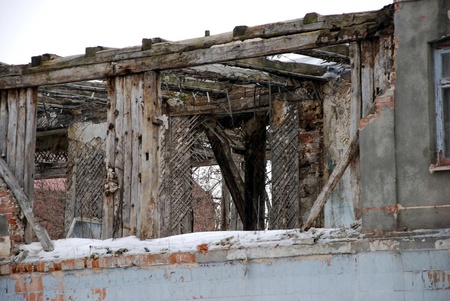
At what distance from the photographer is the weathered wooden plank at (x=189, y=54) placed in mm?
11086

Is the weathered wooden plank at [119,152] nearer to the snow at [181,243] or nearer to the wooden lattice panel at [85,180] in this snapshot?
the snow at [181,243]

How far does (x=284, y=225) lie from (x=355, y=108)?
4949 mm

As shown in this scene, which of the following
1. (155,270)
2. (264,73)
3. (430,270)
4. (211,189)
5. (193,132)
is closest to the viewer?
(430,270)

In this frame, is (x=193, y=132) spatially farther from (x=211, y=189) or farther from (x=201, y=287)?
(x=211, y=189)

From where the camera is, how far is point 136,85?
12531mm

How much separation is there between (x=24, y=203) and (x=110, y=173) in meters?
1.25

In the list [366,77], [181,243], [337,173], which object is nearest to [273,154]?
[181,243]

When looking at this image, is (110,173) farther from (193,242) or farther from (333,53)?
(333,53)

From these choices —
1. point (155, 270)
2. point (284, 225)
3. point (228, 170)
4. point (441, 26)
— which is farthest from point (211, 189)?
point (441, 26)

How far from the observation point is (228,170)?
17.6 m

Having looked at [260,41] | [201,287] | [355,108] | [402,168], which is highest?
[260,41]

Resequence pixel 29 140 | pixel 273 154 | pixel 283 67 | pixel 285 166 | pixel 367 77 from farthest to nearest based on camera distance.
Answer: pixel 273 154
pixel 285 166
pixel 283 67
pixel 29 140
pixel 367 77

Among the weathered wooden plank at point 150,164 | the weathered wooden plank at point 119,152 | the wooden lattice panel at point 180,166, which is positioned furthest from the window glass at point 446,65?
the wooden lattice panel at point 180,166

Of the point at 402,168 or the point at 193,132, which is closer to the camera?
the point at 402,168
